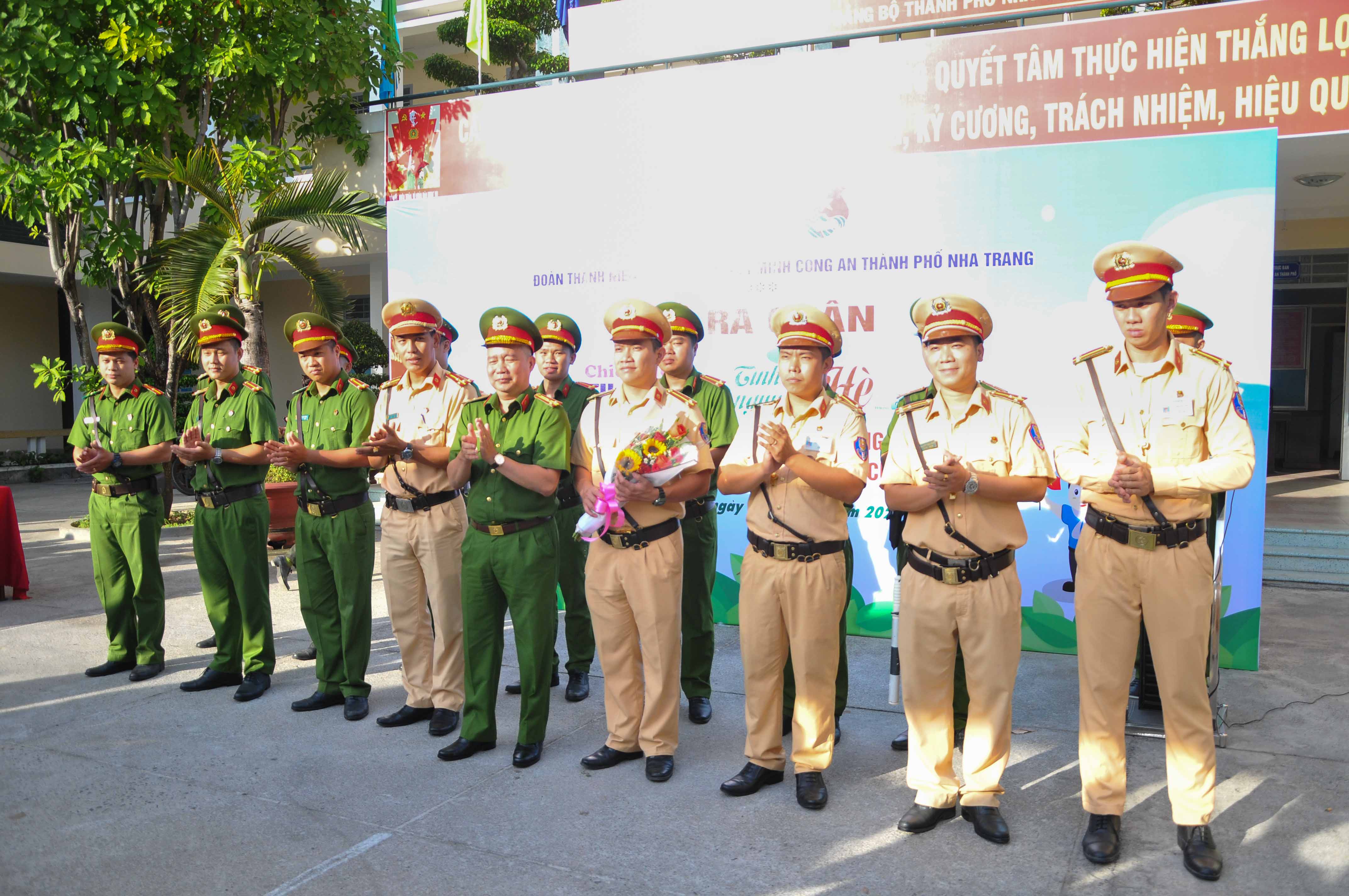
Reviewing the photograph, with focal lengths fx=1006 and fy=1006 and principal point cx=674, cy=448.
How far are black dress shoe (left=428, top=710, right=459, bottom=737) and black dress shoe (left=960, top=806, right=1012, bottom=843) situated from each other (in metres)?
2.54

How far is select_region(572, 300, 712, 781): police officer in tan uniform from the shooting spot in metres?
4.35

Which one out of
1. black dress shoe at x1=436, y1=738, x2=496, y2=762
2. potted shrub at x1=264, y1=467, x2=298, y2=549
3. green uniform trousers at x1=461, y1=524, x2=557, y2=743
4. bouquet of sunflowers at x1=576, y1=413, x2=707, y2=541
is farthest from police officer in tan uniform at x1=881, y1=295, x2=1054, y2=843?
potted shrub at x1=264, y1=467, x2=298, y2=549

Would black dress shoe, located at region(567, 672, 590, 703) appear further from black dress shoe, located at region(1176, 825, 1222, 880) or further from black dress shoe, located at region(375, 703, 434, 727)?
black dress shoe, located at region(1176, 825, 1222, 880)

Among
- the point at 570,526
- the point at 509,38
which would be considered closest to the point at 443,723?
the point at 570,526

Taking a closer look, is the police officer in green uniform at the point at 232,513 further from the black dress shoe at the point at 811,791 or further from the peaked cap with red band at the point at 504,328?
the black dress shoe at the point at 811,791

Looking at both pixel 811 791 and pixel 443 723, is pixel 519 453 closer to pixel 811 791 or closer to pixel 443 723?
pixel 443 723

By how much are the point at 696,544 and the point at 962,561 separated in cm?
196

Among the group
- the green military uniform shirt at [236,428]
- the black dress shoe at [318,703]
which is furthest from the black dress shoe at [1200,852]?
the green military uniform shirt at [236,428]

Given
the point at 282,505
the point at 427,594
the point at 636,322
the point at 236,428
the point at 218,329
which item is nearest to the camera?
the point at 636,322

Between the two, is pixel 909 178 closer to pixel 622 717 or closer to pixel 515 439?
pixel 515 439

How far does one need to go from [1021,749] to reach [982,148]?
3.73 meters

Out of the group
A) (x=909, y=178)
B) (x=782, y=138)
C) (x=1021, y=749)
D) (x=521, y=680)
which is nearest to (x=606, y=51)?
(x=782, y=138)

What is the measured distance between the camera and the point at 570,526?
5910 millimetres

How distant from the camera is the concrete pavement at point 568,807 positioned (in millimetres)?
3496
